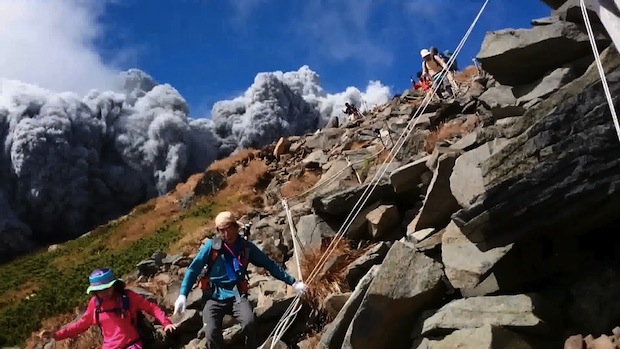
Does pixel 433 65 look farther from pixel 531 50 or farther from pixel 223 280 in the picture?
pixel 223 280

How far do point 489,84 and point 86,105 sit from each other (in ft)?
225

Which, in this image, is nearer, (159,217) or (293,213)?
(293,213)

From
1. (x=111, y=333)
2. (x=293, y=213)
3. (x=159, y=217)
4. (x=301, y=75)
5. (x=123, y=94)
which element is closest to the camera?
(x=111, y=333)

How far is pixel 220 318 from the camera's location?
307 inches

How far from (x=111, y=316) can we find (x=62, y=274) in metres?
18.9

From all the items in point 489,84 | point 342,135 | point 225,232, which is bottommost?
point 225,232

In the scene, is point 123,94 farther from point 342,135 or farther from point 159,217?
point 342,135

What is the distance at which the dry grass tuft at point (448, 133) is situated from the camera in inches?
460

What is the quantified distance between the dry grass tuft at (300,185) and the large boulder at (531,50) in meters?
9.43

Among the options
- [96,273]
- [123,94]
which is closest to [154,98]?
[123,94]

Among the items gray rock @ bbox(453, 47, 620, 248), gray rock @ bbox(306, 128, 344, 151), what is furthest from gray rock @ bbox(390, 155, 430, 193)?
gray rock @ bbox(306, 128, 344, 151)

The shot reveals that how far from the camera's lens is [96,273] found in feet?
25.0

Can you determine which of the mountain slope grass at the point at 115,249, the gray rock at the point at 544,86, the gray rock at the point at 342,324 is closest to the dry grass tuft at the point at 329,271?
the gray rock at the point at 342,324

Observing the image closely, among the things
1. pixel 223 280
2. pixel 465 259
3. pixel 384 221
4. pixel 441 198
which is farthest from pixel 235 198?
pixel 465 259
